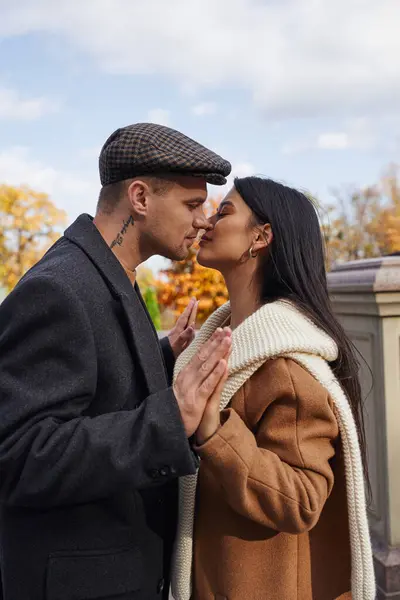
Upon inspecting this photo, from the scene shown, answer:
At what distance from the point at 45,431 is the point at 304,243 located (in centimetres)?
113

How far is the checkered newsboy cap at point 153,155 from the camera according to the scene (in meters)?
1.85

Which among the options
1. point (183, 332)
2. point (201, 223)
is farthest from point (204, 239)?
point (183, 332)

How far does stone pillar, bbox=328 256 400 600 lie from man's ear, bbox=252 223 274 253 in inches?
53.5

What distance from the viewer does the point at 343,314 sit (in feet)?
11.9

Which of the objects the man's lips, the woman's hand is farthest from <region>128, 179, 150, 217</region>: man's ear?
the woman's hand

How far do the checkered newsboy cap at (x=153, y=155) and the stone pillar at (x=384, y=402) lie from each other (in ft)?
5.43

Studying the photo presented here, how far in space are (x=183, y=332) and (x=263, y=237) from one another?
2.19 feet

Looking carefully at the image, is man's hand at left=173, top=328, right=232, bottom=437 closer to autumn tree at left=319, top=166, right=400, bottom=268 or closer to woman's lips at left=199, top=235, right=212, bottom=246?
woman's lips at left=199, top=235, right=212, bottom=246

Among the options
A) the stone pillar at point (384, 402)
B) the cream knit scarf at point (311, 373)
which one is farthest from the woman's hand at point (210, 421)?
the stone pillar at point (384, 402)

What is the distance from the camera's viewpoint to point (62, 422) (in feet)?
4.98

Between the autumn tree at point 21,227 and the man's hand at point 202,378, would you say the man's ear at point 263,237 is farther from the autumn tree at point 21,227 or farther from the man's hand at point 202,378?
the autumn tree at point 21,227

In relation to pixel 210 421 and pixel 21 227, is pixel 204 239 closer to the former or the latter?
pixel 210 421

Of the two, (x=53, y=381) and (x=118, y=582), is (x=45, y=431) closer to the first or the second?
(x=53, y=381)

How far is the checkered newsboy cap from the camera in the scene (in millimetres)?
1849
